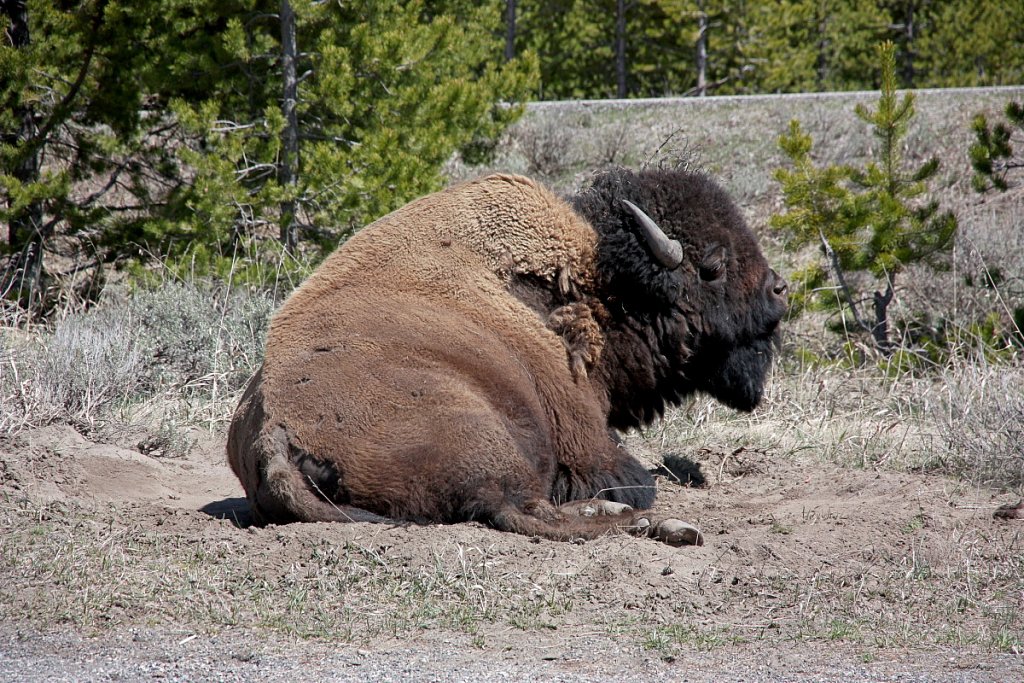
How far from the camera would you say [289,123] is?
10375 mm

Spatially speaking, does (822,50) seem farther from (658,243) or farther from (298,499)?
(298,499)

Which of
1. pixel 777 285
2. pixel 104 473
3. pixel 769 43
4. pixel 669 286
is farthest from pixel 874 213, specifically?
pixel 769 43

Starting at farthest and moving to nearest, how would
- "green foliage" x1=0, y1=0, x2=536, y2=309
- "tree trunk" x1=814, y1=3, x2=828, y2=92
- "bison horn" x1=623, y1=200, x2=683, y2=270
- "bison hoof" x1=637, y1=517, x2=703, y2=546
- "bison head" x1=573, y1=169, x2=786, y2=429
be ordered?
"tree trunk" x1=814, y1=3, x2=828, y2=92
"green foliage" x1=0, y1=0, x2=536, y2=309
"bison head" x1=573, y1=169, x2=786, y2=429
"bison horn" x1=623, y1=200, x2=683, y2=270
"bison hoof" x1=637, y1=517, x2=703, y2=546

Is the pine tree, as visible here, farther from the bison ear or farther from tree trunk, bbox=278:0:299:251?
the bison ear

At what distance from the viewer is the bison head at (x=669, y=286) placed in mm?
5707

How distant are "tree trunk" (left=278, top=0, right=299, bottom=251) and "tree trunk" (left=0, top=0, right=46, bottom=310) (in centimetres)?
228

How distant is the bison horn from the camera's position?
5.58m

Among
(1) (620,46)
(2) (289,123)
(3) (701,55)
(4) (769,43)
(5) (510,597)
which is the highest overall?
(1) (620,46)

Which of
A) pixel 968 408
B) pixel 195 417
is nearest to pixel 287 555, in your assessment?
pixel 195 417

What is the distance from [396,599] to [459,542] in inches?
17.7

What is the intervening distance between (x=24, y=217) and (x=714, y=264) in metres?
7.42

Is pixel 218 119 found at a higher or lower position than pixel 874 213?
higher

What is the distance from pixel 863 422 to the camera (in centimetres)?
758

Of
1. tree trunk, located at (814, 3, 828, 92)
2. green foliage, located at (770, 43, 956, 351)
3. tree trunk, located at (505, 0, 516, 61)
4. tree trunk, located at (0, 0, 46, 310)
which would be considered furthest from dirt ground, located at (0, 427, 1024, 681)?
tree trunk, located at (814, 3, 828, 92)
